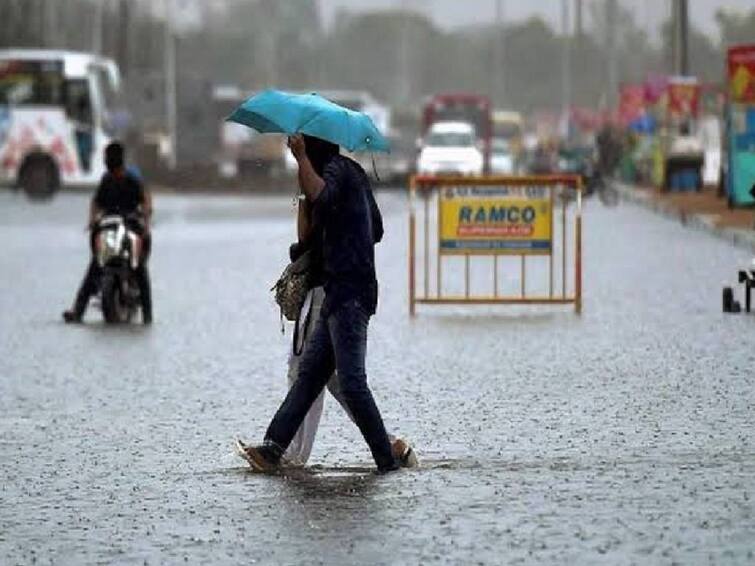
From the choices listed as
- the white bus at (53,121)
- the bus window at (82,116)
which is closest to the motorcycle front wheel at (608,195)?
the white bus at (53,121)

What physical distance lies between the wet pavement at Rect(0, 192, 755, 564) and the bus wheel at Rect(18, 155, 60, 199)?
123 feet

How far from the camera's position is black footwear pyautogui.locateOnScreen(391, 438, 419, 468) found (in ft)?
39.3

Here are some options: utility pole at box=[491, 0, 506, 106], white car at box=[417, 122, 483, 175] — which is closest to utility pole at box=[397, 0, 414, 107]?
utility pole at box=[491, 0, 506, 106]

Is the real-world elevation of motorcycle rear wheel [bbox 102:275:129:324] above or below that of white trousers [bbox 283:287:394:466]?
below

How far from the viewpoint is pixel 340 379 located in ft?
38.8

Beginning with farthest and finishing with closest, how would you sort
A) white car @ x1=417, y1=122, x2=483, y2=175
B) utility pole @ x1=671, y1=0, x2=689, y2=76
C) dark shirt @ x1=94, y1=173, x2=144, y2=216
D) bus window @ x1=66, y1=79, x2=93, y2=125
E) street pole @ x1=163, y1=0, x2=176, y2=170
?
street pole @ x1=163, y1=0, x2=176, y2=170 < white car @ x1=417, y1=122, x2=483, y2=175 < utility pole @ x1=671, y1=0, x2=689, y2=76 < bus window @ x1=66, y1=79, x2=93, y2=125 < dark shirt @ x1=94, y1=173, x2=144, y2=216

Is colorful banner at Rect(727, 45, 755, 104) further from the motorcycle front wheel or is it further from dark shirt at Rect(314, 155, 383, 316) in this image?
dark shirt at Rect(314, 155, 383, 316)

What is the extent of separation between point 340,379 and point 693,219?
34.0 meters

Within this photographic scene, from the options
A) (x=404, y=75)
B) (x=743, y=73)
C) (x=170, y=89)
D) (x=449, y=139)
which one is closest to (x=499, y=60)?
(x=404, y=75)

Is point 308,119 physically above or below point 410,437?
above

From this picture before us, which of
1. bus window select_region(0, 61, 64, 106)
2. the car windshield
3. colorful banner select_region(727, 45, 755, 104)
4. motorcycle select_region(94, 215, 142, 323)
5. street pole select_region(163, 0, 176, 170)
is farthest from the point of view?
street pole select_region(163, 0, 176, 170)

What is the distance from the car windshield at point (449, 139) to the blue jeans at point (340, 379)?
60836mm

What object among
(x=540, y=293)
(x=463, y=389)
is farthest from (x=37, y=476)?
(x=540, y=293)

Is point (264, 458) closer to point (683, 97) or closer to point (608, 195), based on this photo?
point (608, 195)
